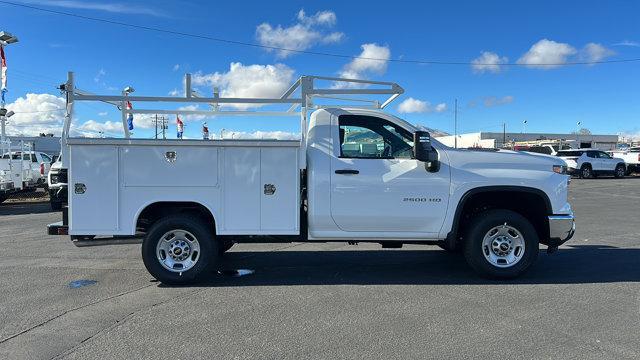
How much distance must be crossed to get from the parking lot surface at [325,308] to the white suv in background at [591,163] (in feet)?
80.1

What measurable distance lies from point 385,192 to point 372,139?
71 centimetres

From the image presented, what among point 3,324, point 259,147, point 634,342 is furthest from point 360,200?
point 3,324

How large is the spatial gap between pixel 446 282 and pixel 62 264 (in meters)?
5.46

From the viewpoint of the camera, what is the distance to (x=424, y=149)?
5926 mm

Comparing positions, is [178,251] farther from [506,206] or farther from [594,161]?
[594,161]

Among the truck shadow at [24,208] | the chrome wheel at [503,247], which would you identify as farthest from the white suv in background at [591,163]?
the truck shadow at [24,208]

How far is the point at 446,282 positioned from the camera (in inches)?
247

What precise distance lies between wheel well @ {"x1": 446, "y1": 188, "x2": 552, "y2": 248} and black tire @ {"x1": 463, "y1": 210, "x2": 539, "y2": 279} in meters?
0.23

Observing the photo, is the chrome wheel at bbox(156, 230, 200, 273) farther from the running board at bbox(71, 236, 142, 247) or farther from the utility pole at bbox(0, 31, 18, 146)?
the utility pole at bbox(0, 31, 18, 146)

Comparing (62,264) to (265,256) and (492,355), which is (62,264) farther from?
(492,355)

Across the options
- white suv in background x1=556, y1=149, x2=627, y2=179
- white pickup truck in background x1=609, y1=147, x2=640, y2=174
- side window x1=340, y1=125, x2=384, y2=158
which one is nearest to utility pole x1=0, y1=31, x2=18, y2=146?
side window x1=340, y1=125, x2=384, y2=158

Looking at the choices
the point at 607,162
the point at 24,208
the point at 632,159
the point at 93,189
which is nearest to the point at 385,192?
the point at 93,189

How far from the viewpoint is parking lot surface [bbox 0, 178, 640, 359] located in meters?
4.24

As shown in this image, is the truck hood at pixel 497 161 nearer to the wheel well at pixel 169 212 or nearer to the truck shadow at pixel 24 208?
the wheel well at pixel 169 212
